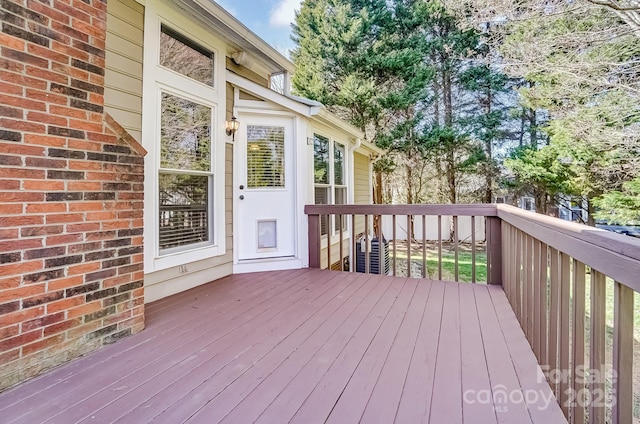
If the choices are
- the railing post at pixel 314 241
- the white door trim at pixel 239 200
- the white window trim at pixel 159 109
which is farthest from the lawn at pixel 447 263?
the white window trim at pixel 159 109

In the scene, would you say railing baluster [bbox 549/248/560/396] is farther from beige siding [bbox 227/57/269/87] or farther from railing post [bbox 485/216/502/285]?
beige siding [bbox 227/57/269/87]

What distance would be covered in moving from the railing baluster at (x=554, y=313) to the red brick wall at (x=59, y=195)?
249cm

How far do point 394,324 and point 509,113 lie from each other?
11.9 meters

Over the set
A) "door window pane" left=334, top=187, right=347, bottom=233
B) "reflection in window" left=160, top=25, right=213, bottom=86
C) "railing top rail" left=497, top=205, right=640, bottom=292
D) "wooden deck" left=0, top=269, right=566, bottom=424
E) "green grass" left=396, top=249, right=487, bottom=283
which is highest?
"reflection in window" left=160, top=25, right=213, bottom=86

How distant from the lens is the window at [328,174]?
5348mm

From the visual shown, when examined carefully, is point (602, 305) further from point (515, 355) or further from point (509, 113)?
point (509, 113)

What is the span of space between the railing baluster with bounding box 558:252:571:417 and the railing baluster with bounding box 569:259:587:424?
0.09m

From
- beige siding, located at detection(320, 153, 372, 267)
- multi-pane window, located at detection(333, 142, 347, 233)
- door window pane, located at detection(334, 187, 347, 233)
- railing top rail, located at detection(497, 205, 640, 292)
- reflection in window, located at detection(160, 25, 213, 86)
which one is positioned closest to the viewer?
railing top rail, located at detection(497, 205, 640, 292)

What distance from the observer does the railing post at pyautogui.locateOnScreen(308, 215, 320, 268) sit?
4.41 metres

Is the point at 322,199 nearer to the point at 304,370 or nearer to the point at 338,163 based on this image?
the point at 338,163

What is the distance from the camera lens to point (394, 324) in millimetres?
2494

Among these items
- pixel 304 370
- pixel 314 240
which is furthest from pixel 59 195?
pixel 314 240

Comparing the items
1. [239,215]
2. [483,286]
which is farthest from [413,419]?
[239,215]

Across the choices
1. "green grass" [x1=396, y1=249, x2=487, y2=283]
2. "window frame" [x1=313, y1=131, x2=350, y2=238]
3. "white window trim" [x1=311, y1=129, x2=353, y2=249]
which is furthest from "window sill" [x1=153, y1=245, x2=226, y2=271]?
"green grass" [x1=396, y1=249, x2=487, y2=283]
